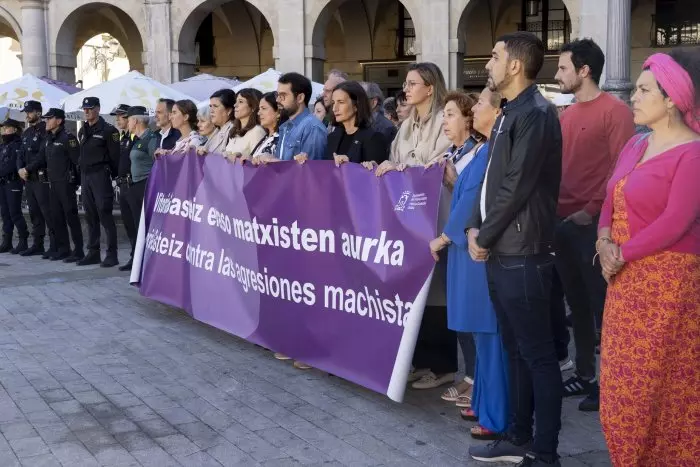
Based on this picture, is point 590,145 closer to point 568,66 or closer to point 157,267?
point 568,66

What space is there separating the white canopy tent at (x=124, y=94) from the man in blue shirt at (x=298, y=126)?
27.7 feet

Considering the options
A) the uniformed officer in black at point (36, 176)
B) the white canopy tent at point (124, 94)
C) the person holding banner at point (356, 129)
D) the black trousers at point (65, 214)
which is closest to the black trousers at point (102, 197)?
the black trousers at point (65, 214)

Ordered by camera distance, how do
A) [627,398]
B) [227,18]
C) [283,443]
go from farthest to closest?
[227,18]
[283,443]
[627,398]

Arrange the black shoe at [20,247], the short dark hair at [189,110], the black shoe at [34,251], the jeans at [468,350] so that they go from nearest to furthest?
1. the jeans at [468,350]
2. the short dark hair at [189,110]
3. the black shoe at [34,251]
4. the black shoe at [20,247]

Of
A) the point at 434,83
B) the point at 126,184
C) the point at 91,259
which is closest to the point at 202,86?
the point at 91,259

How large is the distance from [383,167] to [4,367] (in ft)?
10.5

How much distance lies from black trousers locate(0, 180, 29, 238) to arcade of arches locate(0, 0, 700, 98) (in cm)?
858

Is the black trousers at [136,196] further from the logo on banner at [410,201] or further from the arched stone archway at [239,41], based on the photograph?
the arched stone archway at [239,41]

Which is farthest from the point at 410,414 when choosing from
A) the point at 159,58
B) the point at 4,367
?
the point at 159,58

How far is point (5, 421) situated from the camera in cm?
523

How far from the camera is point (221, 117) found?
805cm

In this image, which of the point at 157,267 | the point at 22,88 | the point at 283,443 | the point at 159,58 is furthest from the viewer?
the point at 159,58

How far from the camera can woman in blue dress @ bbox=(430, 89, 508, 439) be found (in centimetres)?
477

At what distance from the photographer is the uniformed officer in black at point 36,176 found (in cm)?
1274
